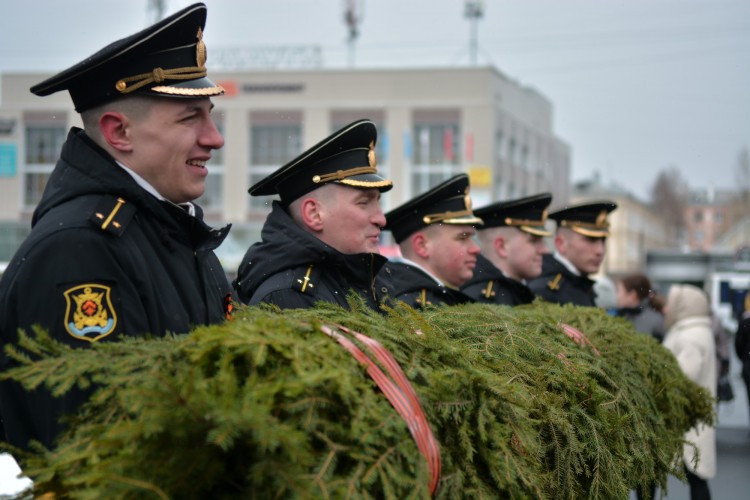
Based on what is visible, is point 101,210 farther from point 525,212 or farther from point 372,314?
point 525,212

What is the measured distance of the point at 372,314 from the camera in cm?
257

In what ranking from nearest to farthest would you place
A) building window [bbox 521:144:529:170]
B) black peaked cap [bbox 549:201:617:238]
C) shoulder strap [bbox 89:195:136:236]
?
shoulder strap [bbox 89:195:136:236], black peaked cap [bbox 549:201:617:238], building window [bbox 521:144:529:170]

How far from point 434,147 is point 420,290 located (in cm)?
5235

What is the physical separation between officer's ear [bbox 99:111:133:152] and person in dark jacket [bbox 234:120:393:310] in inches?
52.8

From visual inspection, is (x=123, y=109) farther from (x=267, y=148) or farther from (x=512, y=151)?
(x=512, y=151)

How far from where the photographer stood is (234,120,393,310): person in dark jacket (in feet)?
14.0

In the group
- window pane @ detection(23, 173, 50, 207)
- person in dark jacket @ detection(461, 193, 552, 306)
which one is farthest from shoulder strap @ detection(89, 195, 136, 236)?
window pane @ detection(23, 173, 50, 207)

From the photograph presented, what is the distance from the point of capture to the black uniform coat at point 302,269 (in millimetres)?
4164

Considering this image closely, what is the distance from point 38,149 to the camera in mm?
47969

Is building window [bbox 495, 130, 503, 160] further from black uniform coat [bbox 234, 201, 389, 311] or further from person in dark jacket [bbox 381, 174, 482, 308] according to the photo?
black uniform coat [bbox 234, 201, 389, 311]

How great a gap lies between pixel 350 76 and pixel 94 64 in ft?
181

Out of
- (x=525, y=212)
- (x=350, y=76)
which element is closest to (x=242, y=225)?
(x=350, y=76)

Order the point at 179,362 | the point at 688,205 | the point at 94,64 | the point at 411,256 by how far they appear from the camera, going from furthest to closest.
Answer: the point at 688,205 < the point at 411,256 < the point at 94,64 < the point at 179,362

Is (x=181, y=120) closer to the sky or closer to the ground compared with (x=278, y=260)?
closer to the sky
